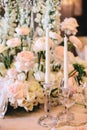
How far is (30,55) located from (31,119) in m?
0.29

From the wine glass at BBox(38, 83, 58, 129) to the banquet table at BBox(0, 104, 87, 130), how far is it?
0.02 meters

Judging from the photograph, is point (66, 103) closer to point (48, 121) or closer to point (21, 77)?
point (48, 121)

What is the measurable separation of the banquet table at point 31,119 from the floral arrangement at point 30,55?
0.16 ft

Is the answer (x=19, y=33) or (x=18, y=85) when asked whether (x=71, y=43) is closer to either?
(x=19, y=33)

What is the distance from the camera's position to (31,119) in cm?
135

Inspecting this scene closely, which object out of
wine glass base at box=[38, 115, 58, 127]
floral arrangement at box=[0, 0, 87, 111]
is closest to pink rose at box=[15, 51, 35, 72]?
floral arrangement at box=[0, 0, 87, 111]

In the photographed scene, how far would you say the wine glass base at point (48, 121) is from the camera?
4.25 feet

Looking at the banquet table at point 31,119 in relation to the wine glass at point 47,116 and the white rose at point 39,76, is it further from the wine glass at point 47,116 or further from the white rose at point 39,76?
the white rose at point 39,76

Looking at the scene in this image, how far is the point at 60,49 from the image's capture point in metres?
1.49

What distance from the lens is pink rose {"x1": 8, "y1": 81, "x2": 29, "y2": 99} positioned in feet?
4.29

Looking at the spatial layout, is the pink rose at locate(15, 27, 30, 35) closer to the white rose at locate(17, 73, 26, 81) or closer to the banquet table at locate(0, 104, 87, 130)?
the white rose at locate(17, 73, 26, 81)

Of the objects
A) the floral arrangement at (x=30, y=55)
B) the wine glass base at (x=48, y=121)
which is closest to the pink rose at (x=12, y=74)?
the floral arrangement at (x=30, y=55)

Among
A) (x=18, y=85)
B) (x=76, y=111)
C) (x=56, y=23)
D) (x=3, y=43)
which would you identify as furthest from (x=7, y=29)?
(x=76, y=111)

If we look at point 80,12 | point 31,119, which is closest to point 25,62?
point 31,119
